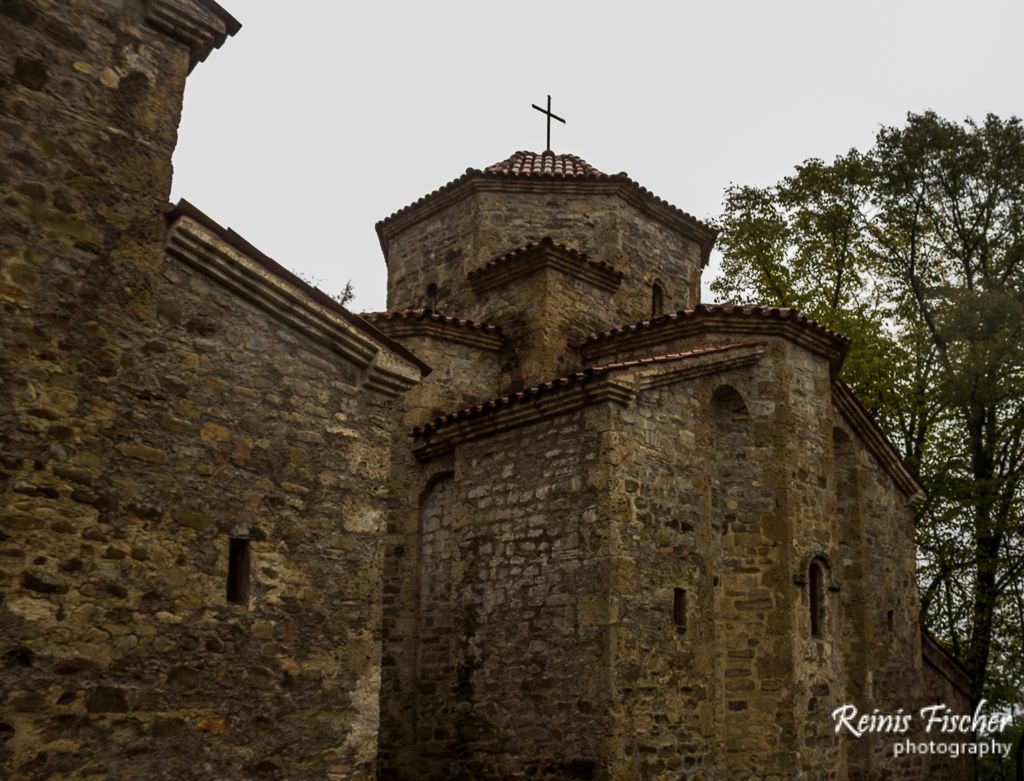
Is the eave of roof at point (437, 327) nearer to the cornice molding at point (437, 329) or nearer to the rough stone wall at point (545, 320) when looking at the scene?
the cornice molding at point (437, 329)

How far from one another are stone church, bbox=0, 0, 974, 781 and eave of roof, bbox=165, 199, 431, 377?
0.03 m

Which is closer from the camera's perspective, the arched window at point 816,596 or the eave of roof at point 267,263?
the eave of roof at point 267,263

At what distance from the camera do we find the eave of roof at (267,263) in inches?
246

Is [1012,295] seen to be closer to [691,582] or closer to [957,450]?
[957,450]

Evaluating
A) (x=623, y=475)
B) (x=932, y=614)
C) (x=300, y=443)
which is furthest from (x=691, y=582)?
(x=932, y=614)

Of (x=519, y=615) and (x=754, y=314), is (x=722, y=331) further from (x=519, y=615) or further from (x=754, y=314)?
(x=519, y=615)

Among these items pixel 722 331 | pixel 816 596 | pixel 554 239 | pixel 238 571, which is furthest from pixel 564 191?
pixel 238 571

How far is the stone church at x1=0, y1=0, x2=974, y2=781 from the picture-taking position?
5.56 meters

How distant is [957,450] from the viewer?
1744 cm

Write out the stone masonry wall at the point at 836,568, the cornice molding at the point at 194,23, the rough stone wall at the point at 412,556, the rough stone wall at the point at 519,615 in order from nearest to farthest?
the cornice molding at the point at 194,23
the rough stone wall at the point at 519,615
the stone masonry wall at the point at 836,568
the rough stone wall at the point at 412,556

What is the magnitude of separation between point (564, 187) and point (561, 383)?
5687 millimetres

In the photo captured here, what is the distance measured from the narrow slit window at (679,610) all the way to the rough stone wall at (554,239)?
16.6 ft

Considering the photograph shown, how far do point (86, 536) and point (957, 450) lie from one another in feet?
53.0

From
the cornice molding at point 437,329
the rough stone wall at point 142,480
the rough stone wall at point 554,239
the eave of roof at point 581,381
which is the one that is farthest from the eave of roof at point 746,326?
the rough stone wall at point 142,480
